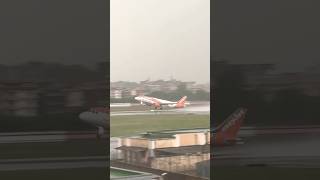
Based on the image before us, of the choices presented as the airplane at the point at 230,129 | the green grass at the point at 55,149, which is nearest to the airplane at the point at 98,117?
the green grass at the point at 55,149

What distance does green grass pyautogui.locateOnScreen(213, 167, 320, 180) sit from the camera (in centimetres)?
274

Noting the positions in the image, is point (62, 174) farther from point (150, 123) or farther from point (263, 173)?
point (263, 173)

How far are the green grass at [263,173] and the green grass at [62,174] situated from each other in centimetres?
88

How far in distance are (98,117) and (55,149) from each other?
38 centimetres

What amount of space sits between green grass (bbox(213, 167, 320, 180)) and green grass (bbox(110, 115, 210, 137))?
23.6 inches

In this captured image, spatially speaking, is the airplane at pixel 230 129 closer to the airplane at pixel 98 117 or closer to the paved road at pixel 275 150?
the paved road at pixel 275 150

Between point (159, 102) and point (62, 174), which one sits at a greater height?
point (159, 102)

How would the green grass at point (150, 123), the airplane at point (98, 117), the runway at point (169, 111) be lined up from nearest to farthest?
the airplane at point (98, 117) → the runway at point (169, 111) → the green grass at point (150, 123)

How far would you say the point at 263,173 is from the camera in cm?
278

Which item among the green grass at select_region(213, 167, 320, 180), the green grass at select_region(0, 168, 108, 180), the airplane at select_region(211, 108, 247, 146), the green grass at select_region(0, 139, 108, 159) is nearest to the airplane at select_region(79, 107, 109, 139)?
the green grass at select_region(0, 139, 108, 159)

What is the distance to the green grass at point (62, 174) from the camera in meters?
2.45

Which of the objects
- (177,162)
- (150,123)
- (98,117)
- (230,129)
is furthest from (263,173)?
(98,117)

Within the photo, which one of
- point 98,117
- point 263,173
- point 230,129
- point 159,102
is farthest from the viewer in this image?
point 159,102

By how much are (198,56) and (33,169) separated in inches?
62.4
